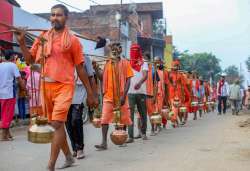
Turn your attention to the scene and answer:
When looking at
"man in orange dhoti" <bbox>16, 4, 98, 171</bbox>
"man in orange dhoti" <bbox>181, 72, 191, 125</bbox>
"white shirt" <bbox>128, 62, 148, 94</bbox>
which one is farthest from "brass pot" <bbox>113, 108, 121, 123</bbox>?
"man in orange dhoti" <bbox>181, 72, 191, 125</bbox>

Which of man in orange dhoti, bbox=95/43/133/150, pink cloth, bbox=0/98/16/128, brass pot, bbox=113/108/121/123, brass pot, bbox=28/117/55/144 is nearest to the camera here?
brass pot, bbox=28/117/55/144

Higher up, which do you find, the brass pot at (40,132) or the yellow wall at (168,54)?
the yellow wall at (168,54)

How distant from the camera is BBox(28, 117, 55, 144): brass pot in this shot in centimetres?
534

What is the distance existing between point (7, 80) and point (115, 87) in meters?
2.58

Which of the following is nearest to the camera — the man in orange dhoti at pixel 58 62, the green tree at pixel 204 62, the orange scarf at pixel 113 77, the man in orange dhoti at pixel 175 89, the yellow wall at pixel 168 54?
the man in orange dhoti at pixel 58 62

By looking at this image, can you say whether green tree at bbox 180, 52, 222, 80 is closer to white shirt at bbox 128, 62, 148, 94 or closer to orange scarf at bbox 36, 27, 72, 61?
white shirt at bbox 128, 62, 148, 94

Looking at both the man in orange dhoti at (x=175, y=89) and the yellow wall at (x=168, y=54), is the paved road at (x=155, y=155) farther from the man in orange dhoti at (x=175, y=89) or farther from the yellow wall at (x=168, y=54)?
the yellow wall at (x=168, y=54)

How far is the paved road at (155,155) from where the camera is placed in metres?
6.83

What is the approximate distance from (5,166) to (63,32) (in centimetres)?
220

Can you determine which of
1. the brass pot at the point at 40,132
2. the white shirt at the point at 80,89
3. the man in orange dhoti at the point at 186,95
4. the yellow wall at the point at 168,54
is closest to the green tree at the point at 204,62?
the yellow wall at the point at 168,54

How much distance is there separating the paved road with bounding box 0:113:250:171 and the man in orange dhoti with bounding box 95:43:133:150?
20.5 inches

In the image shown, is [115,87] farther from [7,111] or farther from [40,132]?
[40,132]

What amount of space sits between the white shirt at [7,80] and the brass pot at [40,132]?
4.89 metres

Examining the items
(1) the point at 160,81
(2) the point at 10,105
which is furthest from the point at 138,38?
(2) the point at 10,105
